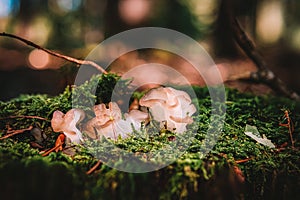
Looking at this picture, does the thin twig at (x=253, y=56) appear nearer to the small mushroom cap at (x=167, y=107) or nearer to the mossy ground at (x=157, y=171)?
the mossy ground at (x=157, y=171)

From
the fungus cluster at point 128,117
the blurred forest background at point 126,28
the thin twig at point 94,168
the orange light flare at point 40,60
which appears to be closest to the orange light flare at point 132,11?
the blurred forest background at point 126,28

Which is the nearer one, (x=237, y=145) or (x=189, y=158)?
(x=189, y=158)

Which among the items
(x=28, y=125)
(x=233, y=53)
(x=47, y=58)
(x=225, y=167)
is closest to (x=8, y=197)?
(x=28, y=125)

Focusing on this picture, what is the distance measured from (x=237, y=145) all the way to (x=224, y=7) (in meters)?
1.16

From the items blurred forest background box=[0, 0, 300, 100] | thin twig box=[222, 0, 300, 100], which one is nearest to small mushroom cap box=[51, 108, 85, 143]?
blurred forest background box=[0, 0, 300, 100]

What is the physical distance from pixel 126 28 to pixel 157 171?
14.1 feet

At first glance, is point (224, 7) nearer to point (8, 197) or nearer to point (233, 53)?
point (8, 197)

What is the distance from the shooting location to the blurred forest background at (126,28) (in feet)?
17.9

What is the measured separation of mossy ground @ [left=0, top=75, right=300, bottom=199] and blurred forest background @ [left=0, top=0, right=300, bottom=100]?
0.64m

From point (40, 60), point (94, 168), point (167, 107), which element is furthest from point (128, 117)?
point (40, 60)

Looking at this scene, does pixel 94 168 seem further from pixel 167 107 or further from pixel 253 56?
pixel 253 56

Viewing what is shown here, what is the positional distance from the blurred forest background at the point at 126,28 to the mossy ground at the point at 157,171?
25.3 inches

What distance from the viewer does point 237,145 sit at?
1168 millimetres

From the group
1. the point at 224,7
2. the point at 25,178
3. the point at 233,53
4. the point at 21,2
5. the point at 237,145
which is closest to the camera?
the point at 25,178
